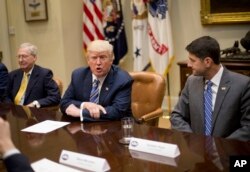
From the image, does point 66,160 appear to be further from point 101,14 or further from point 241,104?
point 101,14

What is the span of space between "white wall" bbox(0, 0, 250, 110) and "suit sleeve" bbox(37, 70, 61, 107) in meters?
1.76

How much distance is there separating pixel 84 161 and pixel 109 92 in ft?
3.61

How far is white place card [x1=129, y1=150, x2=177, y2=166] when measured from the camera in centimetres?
160

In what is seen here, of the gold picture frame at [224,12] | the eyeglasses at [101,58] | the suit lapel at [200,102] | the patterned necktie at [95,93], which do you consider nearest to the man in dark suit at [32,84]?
the patterned necktie at [95,93]

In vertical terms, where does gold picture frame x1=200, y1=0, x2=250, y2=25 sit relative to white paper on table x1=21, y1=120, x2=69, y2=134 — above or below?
above

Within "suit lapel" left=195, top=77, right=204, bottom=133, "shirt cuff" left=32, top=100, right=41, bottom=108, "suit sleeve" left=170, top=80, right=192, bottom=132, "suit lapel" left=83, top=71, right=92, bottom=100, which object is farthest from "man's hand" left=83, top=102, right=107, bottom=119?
"shirt cuff" left=32, top=100, right=41, bottom=108

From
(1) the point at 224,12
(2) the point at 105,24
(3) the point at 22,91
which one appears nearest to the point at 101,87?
(3) the point at 22,91

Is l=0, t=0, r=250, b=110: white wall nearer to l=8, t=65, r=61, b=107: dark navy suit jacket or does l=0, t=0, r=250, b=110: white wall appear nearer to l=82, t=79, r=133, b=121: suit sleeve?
l=8, t=65, r=61, b=107: dark navy suit jacket

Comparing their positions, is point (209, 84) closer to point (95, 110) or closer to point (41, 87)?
point (95, 110)

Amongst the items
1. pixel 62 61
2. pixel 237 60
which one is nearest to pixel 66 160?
pixel 237 60

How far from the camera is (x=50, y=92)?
3514 millimetres

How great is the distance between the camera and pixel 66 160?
1636mm

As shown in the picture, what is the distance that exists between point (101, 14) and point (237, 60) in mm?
2152

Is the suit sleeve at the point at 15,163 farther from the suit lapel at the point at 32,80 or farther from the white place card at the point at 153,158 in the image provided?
the suit lapel at the point at 32,80
